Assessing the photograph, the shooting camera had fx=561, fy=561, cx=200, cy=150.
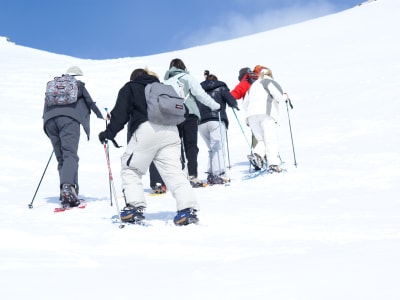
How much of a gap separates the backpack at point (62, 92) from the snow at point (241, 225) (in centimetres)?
30

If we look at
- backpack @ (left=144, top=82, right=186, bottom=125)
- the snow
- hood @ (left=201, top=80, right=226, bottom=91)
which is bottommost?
the snow

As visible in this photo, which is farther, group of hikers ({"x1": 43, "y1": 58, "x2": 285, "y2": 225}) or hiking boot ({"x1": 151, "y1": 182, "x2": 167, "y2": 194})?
hiking boot ({"x1": 151, "y1": 182, "x2": 167, "y2": 194})

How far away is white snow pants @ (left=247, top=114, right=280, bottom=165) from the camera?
8906mm

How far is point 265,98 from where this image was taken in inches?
355

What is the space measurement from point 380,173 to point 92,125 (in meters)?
10.2

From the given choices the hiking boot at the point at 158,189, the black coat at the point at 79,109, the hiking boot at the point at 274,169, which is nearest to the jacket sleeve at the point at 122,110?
the black coat at the point at 79,109

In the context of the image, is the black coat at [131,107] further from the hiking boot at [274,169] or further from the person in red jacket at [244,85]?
the person in red jacket at [244,85]

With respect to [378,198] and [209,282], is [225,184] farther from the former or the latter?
[209,282]

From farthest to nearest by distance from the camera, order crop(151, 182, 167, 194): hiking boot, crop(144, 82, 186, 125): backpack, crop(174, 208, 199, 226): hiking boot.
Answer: crop(151, 182, 167, 194): hiking boot
crop(144, 82, 186, 125): backpack
crop(174, 208, 199, 226): hiking boot

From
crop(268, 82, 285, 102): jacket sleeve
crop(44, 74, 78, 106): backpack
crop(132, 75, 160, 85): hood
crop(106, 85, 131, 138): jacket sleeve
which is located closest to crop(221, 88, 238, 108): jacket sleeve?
crop(268, 82, 285, 102): jacket sleeve

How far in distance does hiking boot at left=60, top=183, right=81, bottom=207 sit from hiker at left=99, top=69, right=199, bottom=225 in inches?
58.2

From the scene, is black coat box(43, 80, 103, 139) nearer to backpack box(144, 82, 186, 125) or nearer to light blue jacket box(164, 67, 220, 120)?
light blue jacket box(164, 67, 220, 120)

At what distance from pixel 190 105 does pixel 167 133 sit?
2353 millimetres

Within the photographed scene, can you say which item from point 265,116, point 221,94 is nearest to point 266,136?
point 265,116
